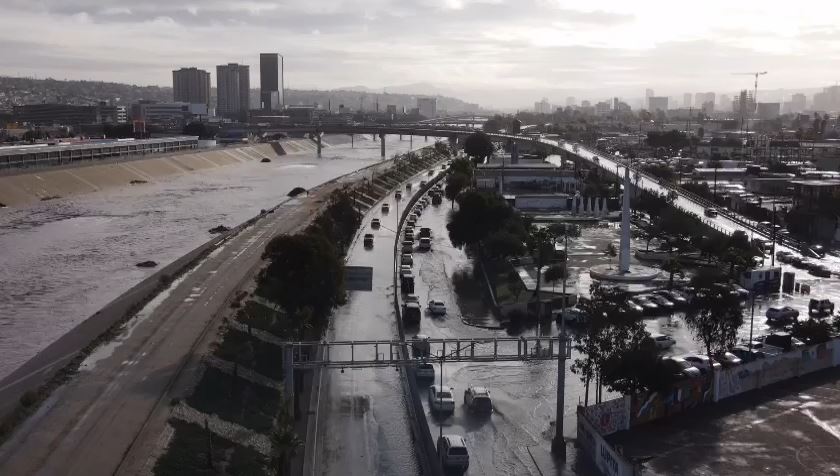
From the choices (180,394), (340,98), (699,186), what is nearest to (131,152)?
(699,186)

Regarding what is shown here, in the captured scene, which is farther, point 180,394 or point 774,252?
point 774,252

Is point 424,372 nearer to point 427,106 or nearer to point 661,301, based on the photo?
point 661,301

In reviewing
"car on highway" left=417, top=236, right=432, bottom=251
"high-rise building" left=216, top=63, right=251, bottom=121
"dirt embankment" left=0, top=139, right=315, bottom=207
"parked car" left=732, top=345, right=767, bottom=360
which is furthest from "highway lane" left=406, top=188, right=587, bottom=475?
"high-rise building" left=216, top=63, right=251, bottom=121

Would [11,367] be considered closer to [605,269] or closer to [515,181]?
[605,269]

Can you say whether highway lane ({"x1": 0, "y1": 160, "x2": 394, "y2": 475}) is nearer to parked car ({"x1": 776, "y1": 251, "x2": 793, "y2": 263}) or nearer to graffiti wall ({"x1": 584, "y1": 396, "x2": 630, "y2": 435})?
graffiti wall ({"x1": 584, "y1": 396, "x2": 630, "y2": 435})

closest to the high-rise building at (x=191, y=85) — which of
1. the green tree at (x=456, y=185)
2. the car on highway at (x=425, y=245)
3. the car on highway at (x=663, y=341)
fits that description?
the green tree at (x=456, y=185)
